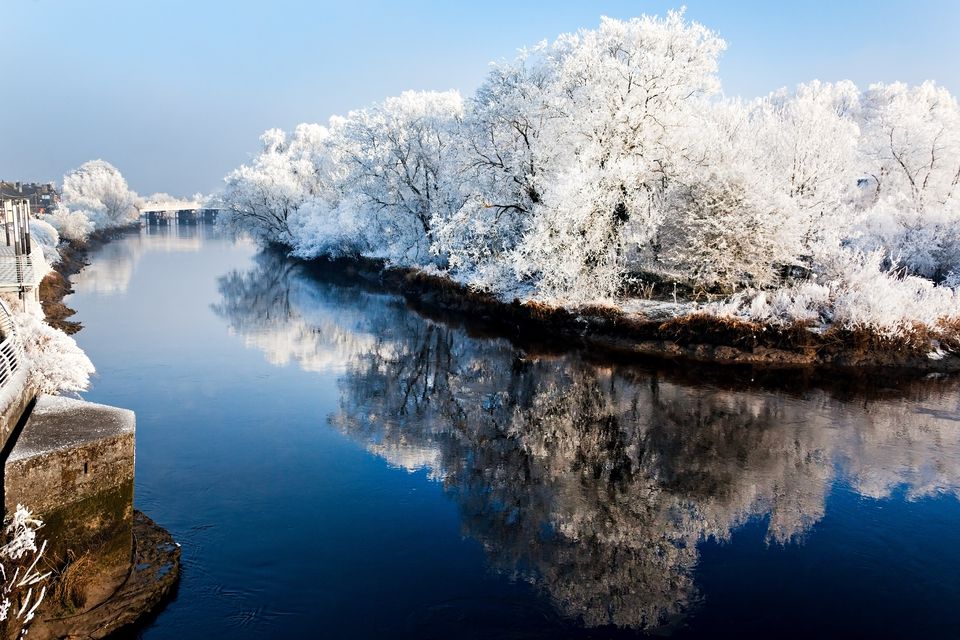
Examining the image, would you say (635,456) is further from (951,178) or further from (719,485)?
(951,178)

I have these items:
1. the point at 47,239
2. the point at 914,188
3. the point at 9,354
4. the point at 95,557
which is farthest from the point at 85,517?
the point at 47,239

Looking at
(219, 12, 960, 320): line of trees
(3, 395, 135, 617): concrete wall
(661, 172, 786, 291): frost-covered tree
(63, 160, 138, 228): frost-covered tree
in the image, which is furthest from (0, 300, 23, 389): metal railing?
(63, 160, 138, 228): frost-covered tree

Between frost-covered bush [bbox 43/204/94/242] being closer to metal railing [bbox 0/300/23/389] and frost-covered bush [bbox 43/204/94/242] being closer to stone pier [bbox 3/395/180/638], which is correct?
metal railing [bbox 0/300/23/389]

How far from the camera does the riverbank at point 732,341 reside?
2400cm

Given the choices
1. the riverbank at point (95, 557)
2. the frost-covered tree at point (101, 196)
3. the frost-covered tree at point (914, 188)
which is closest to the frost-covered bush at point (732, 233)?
the frost-covered tree at point (914, 188)

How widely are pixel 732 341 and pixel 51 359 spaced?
860 inches

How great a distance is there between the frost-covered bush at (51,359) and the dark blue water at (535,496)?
1.48 meters

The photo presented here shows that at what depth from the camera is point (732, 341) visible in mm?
25062

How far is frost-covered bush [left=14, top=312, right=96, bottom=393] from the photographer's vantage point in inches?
590

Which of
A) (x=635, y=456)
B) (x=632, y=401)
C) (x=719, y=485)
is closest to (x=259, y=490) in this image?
(x=635, y=456)

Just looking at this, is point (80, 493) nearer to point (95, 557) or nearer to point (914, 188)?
point (95, 557)

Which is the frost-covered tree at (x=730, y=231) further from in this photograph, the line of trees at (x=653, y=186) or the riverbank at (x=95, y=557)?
the riverbank at (x=95, y=557)

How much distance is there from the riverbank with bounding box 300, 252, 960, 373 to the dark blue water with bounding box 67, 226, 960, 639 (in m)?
2.25

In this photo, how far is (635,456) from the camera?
51.1 feet
